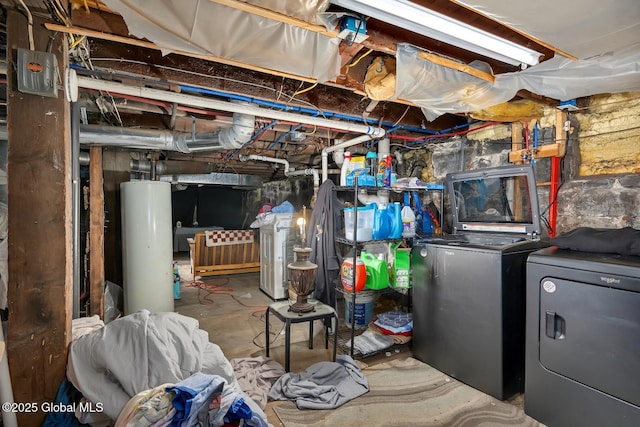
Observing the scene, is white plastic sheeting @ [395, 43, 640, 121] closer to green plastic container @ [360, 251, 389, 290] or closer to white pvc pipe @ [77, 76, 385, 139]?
white pvc pipe @ [77, 76, 385, 139]

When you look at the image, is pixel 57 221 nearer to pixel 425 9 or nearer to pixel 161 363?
pixel 161 363

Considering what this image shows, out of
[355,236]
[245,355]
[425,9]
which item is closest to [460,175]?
[355,236]

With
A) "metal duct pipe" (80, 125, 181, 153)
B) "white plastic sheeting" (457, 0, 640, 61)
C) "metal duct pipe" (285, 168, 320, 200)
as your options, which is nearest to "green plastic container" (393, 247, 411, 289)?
"white plastic sheeting" (457, 0, 640, 61)

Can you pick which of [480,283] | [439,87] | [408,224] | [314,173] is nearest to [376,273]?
[408,224]

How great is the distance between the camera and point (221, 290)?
197 inches

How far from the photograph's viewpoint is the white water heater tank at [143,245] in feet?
11.7

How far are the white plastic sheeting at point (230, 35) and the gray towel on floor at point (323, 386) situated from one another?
2.02 meters

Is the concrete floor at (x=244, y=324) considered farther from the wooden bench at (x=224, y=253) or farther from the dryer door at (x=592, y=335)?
the dryer door at (x=592, y=335)

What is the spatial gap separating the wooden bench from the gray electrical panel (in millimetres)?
4395

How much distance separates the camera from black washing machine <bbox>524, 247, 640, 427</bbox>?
154 centimetres

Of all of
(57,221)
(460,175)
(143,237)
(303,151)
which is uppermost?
(303,151)

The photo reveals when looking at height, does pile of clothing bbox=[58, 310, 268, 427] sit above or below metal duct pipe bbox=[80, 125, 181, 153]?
below

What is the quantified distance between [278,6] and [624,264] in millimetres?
2015

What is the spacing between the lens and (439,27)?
1.49 metres
